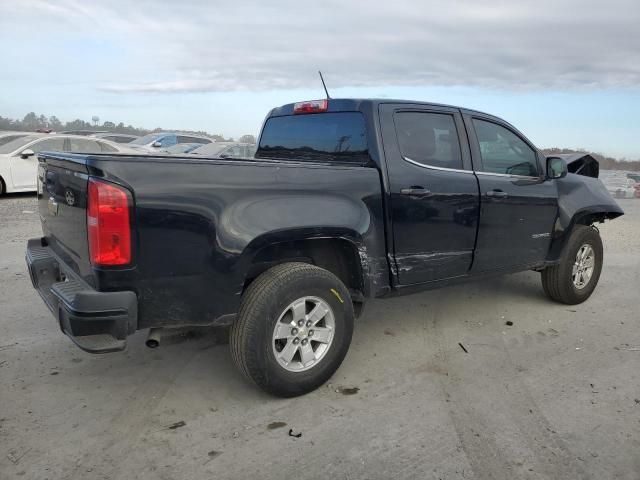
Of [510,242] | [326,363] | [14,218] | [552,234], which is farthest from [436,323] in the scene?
[14,218]

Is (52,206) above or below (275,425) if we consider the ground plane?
above

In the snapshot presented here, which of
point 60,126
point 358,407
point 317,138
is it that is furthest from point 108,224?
point 60,126

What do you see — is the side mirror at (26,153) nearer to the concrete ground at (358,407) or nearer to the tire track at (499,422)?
the concrete ground at (358,407)

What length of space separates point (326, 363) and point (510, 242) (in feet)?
6.97

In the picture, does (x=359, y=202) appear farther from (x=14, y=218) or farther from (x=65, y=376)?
(x=14, y=218)

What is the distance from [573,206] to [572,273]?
2.25ft

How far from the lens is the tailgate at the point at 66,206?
2.86 m

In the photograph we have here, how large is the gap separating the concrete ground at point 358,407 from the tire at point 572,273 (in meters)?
0.41

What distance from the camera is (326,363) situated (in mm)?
3449

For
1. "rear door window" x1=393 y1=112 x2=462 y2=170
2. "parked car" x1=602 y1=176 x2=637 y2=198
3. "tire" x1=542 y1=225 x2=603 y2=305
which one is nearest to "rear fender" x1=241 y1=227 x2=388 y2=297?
"rear door window" x1=393 y1=112 x2=462 y2=170

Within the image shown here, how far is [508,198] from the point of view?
449cm

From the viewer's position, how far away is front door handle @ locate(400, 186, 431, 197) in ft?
12.4

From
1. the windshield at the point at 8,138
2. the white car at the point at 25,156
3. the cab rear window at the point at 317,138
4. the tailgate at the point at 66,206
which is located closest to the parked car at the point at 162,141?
the windshield at the point at 8,138

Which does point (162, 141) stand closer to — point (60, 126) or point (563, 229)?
point (563, 229)
